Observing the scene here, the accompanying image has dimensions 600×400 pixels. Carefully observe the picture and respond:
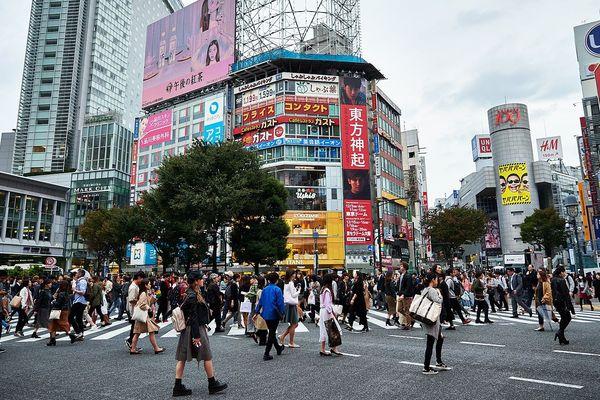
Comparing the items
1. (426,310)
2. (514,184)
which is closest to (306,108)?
(426,310)

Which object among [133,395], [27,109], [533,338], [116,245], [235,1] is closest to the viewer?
[133,395]

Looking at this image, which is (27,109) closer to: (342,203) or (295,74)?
(295,74)

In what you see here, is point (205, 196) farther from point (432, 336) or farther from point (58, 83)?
point (58, 83)

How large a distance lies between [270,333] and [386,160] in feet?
175

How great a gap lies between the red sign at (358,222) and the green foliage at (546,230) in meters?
27.2

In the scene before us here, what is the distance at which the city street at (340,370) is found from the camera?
5.64 meters

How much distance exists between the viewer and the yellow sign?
90706 mm

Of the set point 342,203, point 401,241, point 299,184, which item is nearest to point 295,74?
point 299,184

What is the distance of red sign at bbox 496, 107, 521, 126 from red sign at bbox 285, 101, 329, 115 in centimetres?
6087

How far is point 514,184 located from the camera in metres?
91.8

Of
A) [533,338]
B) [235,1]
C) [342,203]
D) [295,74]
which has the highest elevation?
[235,1]

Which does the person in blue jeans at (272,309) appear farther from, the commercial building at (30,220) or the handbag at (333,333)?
the commercial building at (30,220)

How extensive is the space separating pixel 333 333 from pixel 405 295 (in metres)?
4.86

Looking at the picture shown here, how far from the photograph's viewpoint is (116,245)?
43.1 meters
